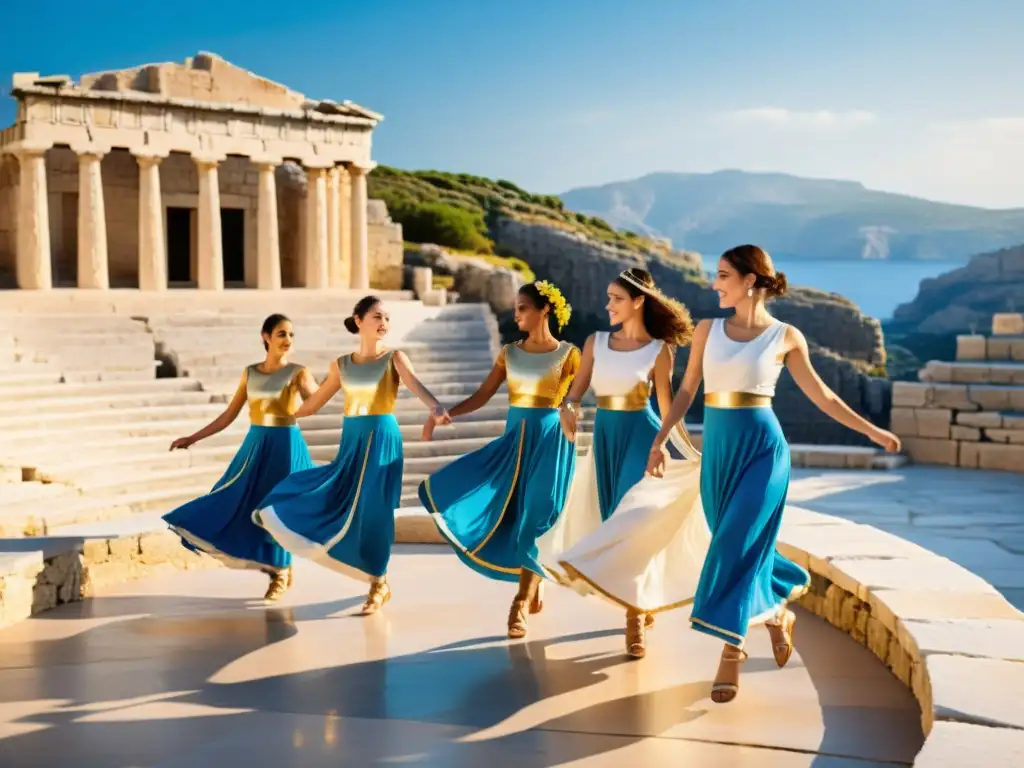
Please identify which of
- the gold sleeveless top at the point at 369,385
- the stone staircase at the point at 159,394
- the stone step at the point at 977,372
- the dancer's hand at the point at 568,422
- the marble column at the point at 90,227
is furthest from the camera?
the marble column at the point at 90,227

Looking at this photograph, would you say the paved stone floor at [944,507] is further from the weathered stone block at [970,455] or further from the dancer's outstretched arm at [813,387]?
the dancer's outstretched arm at [813,387]

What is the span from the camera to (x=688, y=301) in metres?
32.8

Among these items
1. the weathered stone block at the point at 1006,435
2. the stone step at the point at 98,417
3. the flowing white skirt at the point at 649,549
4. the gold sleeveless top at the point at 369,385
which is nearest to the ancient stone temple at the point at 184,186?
the stone step at the point at 98,417

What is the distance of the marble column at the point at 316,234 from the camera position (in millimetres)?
25000

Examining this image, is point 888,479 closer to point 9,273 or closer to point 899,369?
point 9,273

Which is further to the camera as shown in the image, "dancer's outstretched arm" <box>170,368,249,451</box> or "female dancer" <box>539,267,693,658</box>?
"dancer's outstretched arm" <box>170,368,249,451</box>

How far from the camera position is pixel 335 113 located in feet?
83.0

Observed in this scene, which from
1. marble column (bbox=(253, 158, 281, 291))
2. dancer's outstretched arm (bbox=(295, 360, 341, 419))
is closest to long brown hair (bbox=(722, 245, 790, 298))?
dancer's outstretched arm (bbox=(295, 360, 341, 419))

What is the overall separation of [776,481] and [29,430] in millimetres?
10070

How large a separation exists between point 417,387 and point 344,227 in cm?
2120

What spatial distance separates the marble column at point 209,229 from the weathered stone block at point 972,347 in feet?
43.7

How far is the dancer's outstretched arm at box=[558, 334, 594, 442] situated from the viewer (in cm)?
601

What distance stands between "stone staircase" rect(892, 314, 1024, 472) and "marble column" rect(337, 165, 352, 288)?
1425cm

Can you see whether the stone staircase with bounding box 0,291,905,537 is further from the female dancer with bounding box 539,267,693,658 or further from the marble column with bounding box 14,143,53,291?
the female dancer with bounding box 539,267,693,658
